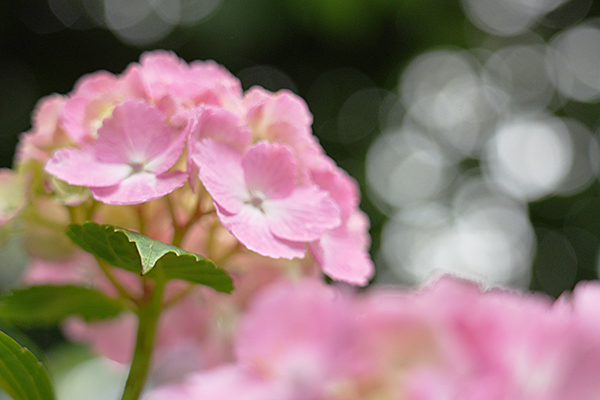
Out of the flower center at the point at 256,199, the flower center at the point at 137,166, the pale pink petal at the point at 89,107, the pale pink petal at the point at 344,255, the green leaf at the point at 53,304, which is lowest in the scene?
the green leaf at the point at 53,304

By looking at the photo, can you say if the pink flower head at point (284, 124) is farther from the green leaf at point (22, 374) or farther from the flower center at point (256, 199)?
the green leaf at point (22, 374)

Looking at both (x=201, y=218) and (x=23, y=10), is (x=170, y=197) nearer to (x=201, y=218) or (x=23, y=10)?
(x=201, y=218)

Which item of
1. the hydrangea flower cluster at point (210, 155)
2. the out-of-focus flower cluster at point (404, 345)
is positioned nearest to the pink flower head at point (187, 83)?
the hydrangea flower cluster at point (210, 155)

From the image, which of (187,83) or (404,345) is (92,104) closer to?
(187,83)

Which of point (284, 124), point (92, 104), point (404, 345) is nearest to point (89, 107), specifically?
point (92, 104)

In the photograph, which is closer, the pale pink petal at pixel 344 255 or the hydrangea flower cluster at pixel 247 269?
the hydrangea flower cluster at pixel 247 269

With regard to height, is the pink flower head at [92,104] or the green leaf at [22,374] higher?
the pink flower head at [92,104]

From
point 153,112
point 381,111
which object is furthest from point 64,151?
point 381,111
